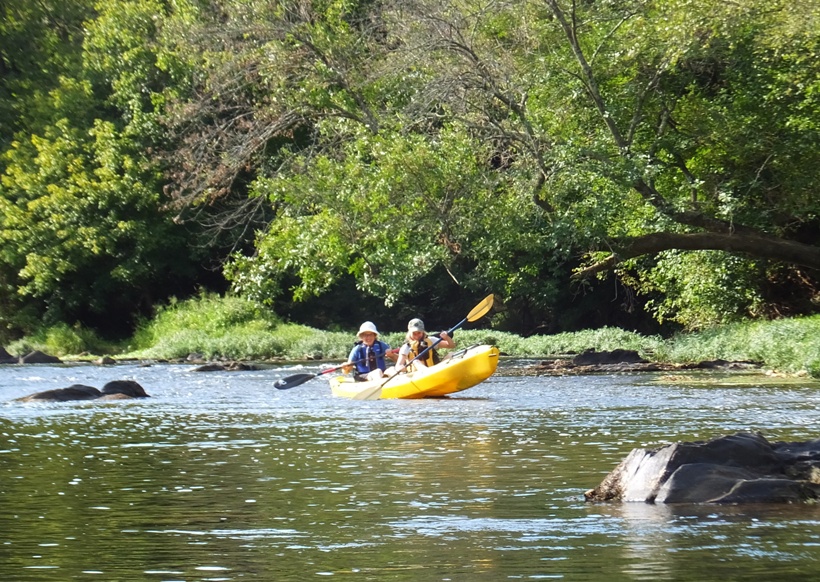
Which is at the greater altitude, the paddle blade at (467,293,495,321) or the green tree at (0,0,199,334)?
the green tree at (0,0,199,334)

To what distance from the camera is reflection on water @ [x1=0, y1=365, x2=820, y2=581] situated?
22.1 feet

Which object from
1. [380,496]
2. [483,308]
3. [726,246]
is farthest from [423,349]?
[380,496]

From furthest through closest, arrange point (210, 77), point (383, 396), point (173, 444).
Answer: point (210, 77) < point (383, 396) < point (173, 444)

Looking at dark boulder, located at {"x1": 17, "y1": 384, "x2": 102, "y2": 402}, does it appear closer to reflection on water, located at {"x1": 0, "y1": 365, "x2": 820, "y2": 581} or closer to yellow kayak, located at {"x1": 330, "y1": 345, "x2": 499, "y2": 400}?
reflection on water, located at {"x1": 0, "y1": 365, "x2": 820, "y2": 581}

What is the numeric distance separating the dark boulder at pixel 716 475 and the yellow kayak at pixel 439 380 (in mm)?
10523

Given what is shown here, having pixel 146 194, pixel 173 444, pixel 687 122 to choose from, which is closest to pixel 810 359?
pixel 687 122

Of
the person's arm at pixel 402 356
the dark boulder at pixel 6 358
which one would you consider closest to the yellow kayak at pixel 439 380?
the person's arm at pixel 402 356

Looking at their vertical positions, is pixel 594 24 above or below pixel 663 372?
above

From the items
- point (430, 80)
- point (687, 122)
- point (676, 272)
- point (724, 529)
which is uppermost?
point (430, 80)

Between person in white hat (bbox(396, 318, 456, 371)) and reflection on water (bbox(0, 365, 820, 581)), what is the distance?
2.64 m

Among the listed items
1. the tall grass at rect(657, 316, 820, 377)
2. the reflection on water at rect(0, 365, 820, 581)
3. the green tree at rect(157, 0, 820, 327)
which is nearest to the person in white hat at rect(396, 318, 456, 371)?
the reflection on water at rect(0, 365, 820, 581)

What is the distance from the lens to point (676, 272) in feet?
87.9

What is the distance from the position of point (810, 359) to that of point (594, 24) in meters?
7.11

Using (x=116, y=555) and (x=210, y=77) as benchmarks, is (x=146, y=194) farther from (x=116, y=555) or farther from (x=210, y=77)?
(x=116, y=555)
